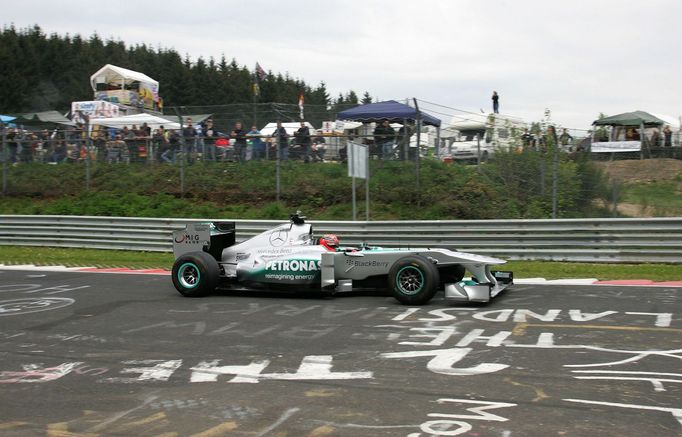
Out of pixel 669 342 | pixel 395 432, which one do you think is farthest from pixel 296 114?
pixel 395 432

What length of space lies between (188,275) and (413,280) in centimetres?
Result: 376

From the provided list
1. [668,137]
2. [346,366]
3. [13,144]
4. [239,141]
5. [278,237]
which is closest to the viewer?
[346,366]

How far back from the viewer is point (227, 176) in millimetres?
21016

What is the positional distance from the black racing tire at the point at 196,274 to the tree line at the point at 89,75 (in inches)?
2310

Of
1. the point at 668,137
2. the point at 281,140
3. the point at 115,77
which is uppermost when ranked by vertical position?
the point at 115,77

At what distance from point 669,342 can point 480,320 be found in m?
→ 2.21

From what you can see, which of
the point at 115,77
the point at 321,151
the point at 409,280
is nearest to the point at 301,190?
the point at 321,151

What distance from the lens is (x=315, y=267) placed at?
10.7 metres

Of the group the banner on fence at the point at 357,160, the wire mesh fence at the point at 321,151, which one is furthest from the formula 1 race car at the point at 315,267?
the wire mesh fence at the point at 321,151

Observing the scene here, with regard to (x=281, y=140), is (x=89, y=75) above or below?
above

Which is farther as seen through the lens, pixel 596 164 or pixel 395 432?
pixel 596 164

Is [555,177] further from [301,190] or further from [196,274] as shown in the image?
[196,274]

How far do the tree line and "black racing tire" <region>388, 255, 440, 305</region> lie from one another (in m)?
60.1

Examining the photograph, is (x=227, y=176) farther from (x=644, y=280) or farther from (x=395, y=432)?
(x=395, y=432)
